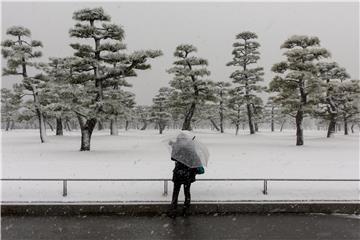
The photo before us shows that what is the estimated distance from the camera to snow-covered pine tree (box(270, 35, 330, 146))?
3234cm

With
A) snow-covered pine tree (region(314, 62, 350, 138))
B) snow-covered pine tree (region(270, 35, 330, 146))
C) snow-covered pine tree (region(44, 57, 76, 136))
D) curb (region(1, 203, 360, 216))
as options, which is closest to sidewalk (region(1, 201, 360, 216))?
curb (region(1, 203, 360, 216))

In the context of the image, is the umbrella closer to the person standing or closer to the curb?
the person standing

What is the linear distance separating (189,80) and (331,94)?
1551 cm

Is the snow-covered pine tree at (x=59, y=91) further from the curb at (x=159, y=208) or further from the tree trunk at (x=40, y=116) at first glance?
the curb at (x=159, y=208)

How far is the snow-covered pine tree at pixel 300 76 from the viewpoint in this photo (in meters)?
32.3

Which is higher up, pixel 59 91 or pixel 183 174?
pixel 59 91

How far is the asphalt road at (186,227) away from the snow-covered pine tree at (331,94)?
34686 millimetres

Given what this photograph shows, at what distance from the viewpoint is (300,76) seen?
3195 centimetres

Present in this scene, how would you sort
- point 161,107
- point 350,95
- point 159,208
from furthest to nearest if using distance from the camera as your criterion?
point 161,107, point 350,95, point 159,208

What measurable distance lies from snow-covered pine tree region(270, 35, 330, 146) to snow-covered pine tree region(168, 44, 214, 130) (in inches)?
296

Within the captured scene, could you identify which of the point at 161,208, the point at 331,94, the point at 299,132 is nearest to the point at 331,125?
the point at 331,94

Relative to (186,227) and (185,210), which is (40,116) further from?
(186,227)

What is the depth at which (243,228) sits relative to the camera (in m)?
7.52

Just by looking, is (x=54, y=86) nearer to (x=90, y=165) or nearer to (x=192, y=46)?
(x=192, y=46)
